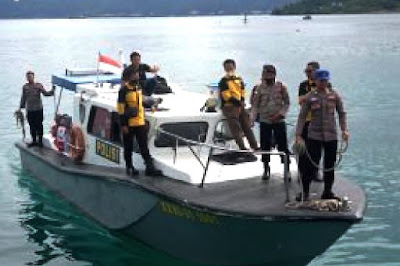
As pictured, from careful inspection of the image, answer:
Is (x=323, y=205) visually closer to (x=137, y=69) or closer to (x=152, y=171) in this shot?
(x=152, y=171)

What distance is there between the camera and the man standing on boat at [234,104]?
36.7 feet

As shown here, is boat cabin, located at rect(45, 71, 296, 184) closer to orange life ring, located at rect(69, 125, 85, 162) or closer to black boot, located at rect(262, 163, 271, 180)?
orange life ring, located at rect(69, 125, 85, 162)

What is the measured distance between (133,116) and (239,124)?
1.79 metres

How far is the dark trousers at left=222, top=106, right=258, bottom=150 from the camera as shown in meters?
11.4

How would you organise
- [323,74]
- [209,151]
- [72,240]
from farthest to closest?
[72,240] < [209,151] < [323,74]

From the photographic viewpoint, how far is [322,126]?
31.4 ft

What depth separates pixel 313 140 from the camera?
971cm

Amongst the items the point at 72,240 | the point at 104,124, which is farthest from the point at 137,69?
the point at 72,240

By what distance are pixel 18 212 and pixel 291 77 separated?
30.2m

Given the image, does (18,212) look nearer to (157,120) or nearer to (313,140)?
(157,120)

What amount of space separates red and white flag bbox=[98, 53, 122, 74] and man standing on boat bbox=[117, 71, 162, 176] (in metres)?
3.49

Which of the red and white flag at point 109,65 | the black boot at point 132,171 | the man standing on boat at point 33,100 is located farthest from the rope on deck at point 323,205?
the man standing on boat at point 33,100

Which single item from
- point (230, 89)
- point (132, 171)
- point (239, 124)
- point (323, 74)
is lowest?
point (132, 171)

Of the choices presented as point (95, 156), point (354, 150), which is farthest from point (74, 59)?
point (95, 156)
